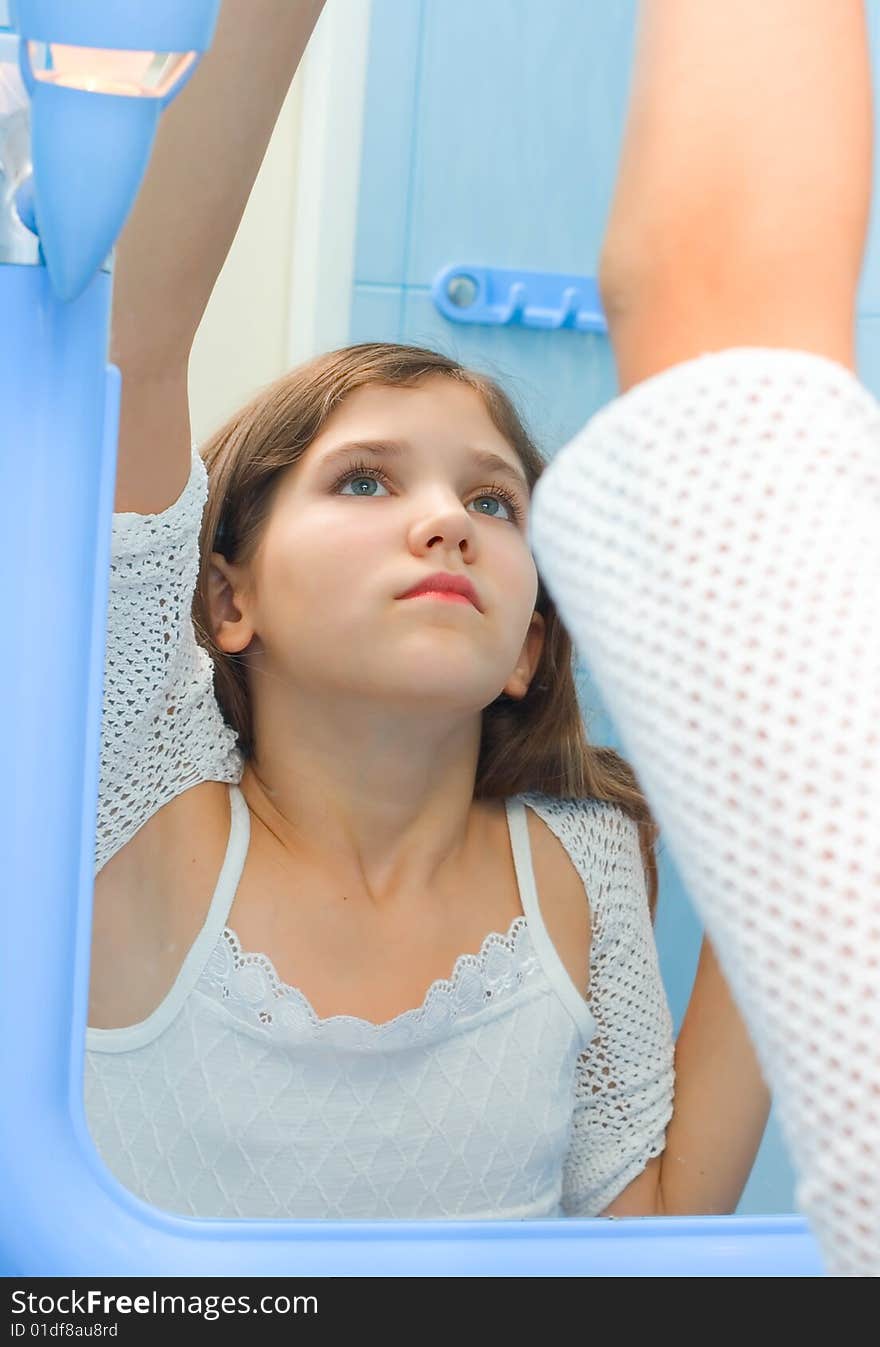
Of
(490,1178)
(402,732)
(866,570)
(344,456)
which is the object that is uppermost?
(866,570)

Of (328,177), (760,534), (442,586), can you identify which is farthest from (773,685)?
(328,177)

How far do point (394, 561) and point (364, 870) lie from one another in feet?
0.48

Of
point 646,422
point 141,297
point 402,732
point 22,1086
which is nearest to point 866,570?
point 646,422

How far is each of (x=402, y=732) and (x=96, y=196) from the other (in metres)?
0.42

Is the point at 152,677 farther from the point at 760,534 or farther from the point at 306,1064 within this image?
the point at 760,534

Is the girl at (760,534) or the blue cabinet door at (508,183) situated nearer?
the girl at (760,534)

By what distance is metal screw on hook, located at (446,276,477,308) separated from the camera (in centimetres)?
84

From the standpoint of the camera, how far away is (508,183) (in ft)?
2.76

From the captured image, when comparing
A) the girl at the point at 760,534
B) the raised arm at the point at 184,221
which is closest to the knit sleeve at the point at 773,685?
the girl at the point at 760,534

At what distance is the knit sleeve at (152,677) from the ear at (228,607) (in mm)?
36

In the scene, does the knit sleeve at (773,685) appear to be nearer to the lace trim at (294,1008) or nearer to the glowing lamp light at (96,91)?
the glowing lamp light at (96,91)

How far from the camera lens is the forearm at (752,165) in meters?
0.15

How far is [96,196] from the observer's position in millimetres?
201
